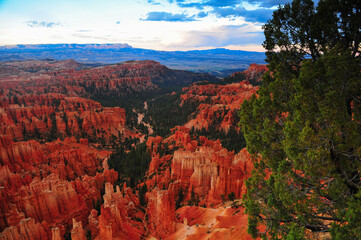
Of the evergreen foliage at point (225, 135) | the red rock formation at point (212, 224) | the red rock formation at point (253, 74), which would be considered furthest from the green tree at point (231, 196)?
the red rock formation at point (253, 74)

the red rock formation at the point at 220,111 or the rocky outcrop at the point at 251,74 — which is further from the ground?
the rocky outcrop at the point at 251,74

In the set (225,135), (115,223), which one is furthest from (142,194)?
(225,135)

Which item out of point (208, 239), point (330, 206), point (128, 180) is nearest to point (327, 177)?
point (330, 206)

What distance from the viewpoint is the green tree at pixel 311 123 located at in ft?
22.7

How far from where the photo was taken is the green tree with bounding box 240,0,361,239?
272 inches

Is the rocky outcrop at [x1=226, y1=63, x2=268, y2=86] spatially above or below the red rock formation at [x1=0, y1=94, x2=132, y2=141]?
above

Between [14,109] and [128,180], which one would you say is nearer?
[128,180]

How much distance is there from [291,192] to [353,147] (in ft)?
7.88

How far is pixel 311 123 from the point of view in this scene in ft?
24.6

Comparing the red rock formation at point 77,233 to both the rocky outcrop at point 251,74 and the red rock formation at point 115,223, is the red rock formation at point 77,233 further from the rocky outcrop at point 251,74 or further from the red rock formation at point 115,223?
the rocky outcrop at point 251,74

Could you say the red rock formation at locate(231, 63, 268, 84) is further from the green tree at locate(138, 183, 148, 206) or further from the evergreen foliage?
the green tree at locate(138, 183, 148, 206)

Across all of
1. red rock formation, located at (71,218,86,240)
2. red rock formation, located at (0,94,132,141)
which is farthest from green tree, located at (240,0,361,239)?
red rock formation, located at (0,94,132,141)

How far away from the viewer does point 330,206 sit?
7.44 meters

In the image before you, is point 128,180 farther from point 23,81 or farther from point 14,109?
point 23,81
